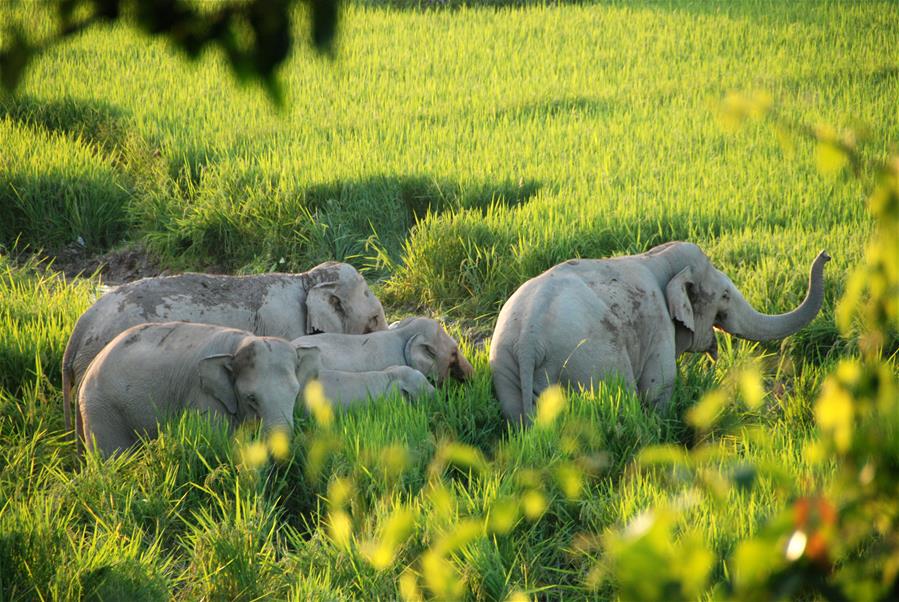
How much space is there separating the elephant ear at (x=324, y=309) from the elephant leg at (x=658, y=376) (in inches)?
64.4

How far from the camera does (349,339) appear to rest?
216 inches

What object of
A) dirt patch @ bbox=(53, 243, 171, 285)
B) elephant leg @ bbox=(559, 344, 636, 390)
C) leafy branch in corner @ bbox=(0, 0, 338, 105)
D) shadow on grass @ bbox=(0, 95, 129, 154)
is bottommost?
dirt patch @ bbox=(53, 243, 171, 285)

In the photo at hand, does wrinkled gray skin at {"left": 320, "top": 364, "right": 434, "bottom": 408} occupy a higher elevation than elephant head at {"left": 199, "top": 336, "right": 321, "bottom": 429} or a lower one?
lower

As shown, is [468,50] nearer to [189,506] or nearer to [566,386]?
[566,386]

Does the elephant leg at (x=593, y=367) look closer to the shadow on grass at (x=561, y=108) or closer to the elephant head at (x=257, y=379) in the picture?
the elephant head at (x=257, y=379)

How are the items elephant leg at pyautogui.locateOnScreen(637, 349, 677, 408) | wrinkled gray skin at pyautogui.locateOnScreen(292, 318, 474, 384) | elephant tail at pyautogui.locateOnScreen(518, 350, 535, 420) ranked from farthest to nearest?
1. wrinkled gray skin at pyautogui.locateOnScreen(292, 318, 474, 384)
2. elephant leg at pyautogui.locateOnScreen(637, 349, 677, 408)
3. elephant tail at pyautogui.locateOnScreen(518, 350, 535, 420)

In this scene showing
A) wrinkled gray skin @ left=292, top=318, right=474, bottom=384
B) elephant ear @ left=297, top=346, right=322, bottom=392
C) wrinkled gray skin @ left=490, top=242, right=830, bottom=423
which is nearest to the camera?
elephant ear @ left=297, top=346, right=322, bottom=392

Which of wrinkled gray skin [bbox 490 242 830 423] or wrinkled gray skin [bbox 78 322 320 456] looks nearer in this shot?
wrinkled gray skin [bbox 78 322 320 456]

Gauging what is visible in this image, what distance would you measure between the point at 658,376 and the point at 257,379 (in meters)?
2.00

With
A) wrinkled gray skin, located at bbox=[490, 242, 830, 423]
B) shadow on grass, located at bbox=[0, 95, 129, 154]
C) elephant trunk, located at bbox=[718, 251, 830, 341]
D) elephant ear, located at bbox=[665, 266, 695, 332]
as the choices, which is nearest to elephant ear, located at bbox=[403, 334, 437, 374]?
wrinkled gray skin, located at bbox=[490, 242, 830, 423]

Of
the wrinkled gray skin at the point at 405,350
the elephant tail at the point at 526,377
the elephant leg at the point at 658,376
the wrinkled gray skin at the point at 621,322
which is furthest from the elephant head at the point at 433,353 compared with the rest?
the elephant leg at the point at 658,376

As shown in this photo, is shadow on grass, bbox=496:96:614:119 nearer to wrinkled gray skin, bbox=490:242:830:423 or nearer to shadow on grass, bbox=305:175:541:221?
shadow on grass, bbox=305:175:541:221

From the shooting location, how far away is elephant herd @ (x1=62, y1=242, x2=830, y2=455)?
4637 millimetres

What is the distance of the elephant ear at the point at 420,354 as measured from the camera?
17.7 ft
